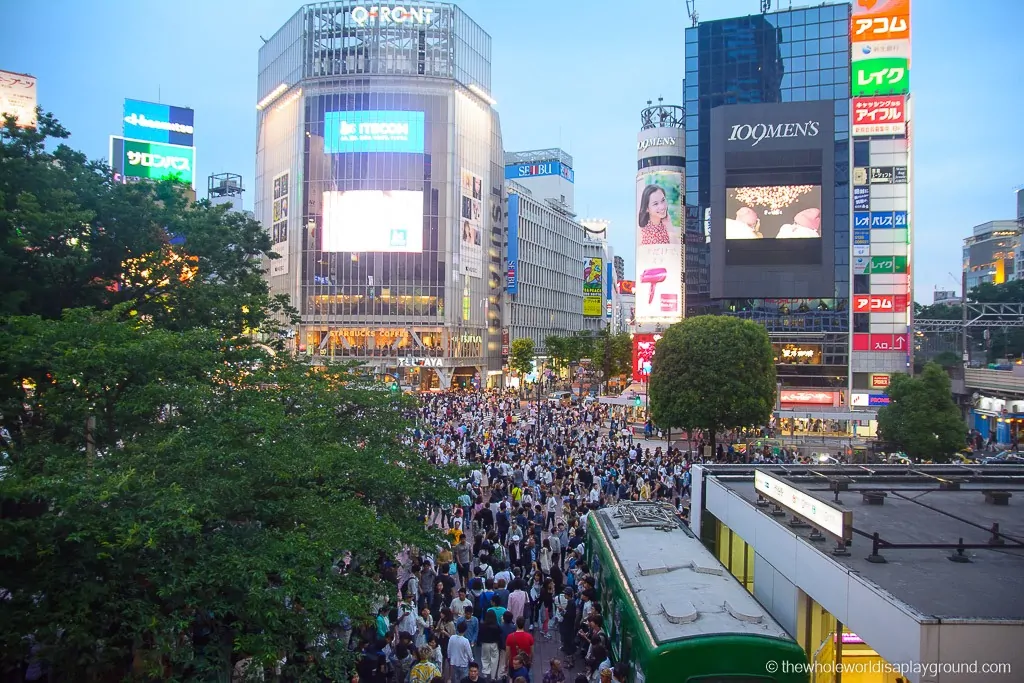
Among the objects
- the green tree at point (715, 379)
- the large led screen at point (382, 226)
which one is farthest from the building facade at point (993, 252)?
the green tree at point (715, 379)

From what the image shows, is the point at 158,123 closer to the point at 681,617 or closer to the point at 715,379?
the point at 715,379

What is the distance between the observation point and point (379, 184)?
222 ft

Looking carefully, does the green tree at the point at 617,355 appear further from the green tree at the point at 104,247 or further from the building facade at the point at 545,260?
the green tree at the point at 104,247

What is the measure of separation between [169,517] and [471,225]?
6599 centimetres

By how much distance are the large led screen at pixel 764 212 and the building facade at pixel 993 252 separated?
200ft

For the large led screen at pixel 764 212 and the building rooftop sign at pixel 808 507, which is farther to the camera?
the large led screen at pixel 764 212

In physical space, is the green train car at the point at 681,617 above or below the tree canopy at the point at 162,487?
below

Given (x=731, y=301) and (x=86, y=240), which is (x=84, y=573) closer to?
(x=86, y=240)

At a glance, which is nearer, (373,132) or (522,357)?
(373,132)

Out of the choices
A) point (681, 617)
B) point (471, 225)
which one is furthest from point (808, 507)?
point (471, 225)

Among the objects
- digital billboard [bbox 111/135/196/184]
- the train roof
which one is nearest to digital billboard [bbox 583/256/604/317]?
digital billboard [bbox 111/135/196/184]

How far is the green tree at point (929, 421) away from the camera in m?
26.9

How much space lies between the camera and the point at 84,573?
335 inches

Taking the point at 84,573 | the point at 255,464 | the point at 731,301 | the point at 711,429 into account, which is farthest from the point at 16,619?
the point at 731,301
